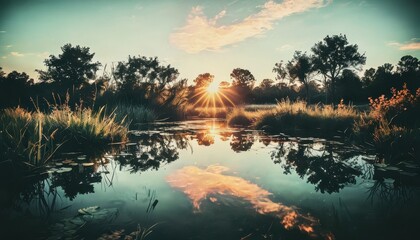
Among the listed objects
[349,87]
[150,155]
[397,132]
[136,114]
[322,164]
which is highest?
[349,87]

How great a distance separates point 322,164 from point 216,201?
2824 millimetres

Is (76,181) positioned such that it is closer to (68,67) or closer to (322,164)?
(322,164)

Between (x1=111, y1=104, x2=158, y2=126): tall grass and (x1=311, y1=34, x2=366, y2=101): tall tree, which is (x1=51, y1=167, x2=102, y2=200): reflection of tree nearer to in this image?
(x1=111, y1=104, x2=158, y2=126): tall grass

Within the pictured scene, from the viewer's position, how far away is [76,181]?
3518 mm

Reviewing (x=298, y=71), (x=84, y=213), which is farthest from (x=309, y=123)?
(x=298, y=71)

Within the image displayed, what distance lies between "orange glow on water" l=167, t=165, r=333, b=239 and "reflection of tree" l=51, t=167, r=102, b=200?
1.13 meters

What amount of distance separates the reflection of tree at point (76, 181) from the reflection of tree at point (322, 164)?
10.5 feet

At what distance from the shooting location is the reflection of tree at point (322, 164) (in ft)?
12.2

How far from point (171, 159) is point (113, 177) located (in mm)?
1642

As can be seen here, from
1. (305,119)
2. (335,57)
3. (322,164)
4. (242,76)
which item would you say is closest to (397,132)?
(322,164)

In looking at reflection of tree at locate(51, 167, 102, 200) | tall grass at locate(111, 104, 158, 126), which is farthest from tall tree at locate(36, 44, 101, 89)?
reflection of tree at locate(51, 167, 102, 200)

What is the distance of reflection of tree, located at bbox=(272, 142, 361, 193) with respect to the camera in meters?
3.70

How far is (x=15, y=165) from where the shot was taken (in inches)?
→ 143

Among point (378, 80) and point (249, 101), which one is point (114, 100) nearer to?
point (249, 101)
